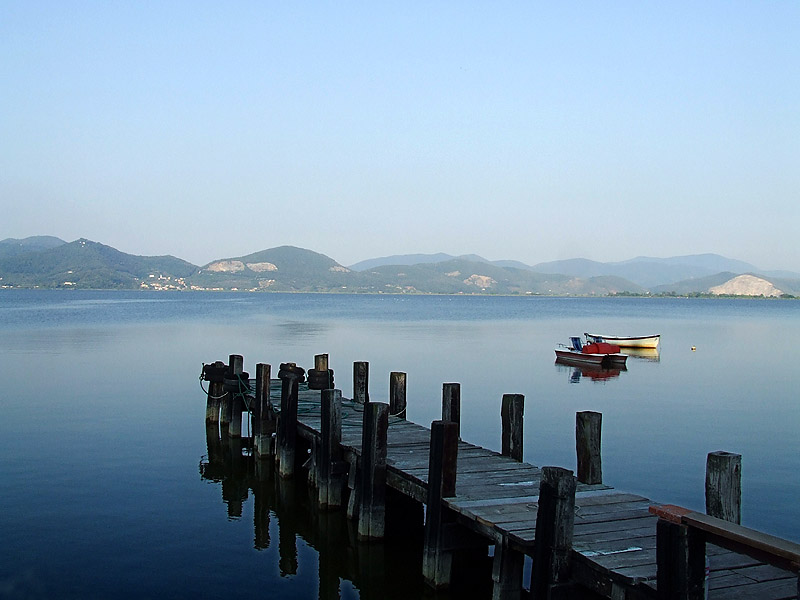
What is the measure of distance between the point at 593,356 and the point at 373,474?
35.0 metres

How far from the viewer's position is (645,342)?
54781mm

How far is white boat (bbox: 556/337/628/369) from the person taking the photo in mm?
45719

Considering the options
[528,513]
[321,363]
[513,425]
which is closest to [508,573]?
[528,513]

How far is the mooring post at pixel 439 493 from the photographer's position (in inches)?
428

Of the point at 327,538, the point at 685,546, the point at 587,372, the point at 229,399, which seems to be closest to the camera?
the point at 685,546

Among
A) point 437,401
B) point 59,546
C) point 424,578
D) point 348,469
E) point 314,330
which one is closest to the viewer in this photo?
point 424,578

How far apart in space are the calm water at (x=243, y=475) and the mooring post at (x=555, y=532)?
360cm

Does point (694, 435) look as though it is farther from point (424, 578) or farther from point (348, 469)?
point (424, 578)

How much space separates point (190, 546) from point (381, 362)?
28804 mm

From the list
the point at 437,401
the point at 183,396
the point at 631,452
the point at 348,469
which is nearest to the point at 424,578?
the point at 348,469

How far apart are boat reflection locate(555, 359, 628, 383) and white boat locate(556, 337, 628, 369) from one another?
0.37 metres

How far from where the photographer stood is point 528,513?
1034 centimetres

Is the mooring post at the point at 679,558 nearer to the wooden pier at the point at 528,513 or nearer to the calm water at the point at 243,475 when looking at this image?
the wooden pier at the point at 528,513

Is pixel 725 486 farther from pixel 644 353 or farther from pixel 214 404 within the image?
pixel 644 353
